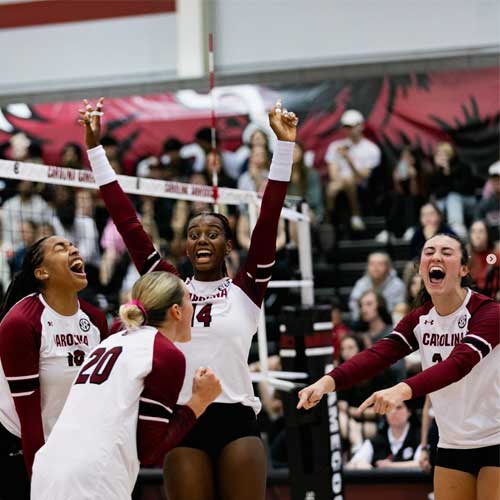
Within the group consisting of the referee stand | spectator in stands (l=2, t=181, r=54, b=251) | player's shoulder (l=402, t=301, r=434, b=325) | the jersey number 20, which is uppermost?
spectator in stands (l=2, t=181, r=54, b=251)

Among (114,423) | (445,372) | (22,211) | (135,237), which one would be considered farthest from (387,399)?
(22,211)

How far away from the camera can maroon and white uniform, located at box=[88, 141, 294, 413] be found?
4.72 m

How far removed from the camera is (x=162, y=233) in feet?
38.3

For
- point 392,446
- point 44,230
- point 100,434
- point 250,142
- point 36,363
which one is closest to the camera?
point 100,434

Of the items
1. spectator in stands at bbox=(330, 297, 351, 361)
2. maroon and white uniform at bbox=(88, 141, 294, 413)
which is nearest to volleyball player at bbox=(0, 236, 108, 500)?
maroon and white uniform at bbox=(88, 141, 294, 413)

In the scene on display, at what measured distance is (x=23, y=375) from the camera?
4.57 m

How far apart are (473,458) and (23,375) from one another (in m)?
2.09

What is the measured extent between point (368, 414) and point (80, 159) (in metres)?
6.04

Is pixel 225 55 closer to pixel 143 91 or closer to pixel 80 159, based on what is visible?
pixel 143 91

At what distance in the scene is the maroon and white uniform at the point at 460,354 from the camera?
15.6 feet

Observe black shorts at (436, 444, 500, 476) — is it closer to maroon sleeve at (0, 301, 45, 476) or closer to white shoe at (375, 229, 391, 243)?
maroon sleeve at (0, 301, 45, 476)

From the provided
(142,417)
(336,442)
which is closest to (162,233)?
(336,442)

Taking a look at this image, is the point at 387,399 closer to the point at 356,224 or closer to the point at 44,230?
the point at 44,230

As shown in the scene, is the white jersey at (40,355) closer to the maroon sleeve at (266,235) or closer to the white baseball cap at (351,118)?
the maroon sleeve at (266,235)
